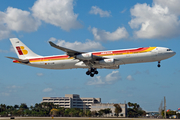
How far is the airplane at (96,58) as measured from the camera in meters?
57.0

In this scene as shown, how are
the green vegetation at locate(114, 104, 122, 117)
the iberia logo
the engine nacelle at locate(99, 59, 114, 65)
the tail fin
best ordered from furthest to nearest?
the green vegetation at locate(114, 104, 122, 117), the iberia logo, the tail fin, the engine nacelle at locate(99, 59, 114, 65)

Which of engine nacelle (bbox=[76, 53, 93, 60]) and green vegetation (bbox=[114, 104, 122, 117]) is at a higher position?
engine nacelle (bbox=[76, 53, 93, 60])

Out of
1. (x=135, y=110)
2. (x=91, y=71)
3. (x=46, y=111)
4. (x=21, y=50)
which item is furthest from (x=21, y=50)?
(x=135, y=110)

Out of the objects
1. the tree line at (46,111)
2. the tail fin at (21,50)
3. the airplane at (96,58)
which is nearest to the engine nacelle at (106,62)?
the airplane at (96,58)

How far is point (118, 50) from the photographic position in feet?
195

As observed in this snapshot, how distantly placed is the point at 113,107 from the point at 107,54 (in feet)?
315

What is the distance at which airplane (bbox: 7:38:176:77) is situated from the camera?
57.0 metres

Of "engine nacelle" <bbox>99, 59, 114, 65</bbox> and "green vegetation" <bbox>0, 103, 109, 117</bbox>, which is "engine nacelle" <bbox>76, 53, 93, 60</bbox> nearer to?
"engine nacelle" <bbox>99, 59, 114, 65</bbox>

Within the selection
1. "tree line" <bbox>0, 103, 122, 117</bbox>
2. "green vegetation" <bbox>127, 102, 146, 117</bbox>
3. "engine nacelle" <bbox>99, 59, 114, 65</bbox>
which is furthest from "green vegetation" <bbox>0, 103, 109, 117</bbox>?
"engine nacelle" <bbox>99, 59, 114, 65</bbox>

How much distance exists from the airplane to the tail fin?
1.02m

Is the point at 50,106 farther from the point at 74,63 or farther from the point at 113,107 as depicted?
the point at 74,63

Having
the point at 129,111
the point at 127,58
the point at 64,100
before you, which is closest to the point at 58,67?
the point at 127,58

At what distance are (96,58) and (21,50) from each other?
82.9 feet

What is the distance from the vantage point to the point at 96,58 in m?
59.8
